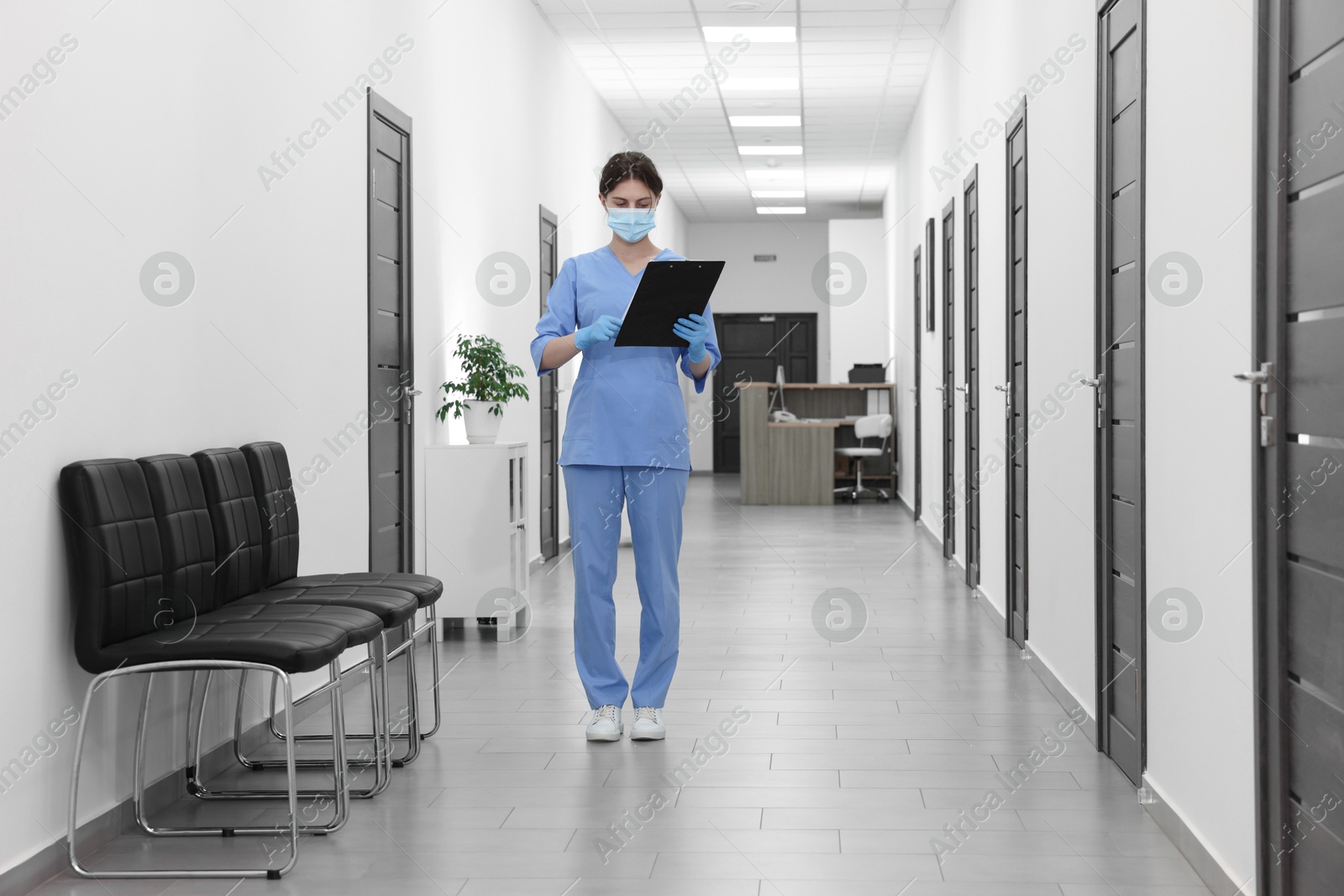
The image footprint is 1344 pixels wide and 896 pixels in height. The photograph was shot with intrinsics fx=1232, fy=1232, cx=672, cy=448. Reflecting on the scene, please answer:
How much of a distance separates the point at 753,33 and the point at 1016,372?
3.56 metres

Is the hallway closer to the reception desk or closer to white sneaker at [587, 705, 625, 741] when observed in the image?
white sneaker at [587, 705, 625, 741]

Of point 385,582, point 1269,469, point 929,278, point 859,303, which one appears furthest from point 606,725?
point 859,303

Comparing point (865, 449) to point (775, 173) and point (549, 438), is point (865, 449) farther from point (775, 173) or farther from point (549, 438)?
point (549, 438)

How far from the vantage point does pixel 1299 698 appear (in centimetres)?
190

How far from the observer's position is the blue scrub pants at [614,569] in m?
3.33

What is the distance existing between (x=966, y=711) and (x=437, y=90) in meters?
3.31

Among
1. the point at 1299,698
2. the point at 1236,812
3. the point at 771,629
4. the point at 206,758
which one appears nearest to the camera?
the point at 1299,698

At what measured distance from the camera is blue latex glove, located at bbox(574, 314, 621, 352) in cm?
321

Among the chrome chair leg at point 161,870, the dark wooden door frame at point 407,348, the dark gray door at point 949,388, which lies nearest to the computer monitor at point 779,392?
the dark gray door at point 949,388

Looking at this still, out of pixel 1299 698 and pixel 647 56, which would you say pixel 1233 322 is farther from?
pixel 647 56

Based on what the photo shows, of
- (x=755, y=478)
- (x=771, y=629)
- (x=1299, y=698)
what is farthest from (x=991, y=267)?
(x=755, y=478)

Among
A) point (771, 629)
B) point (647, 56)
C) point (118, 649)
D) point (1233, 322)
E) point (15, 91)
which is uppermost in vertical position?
point (647, 56)

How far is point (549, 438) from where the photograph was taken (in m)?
7.68

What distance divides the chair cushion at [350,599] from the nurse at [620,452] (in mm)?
528
